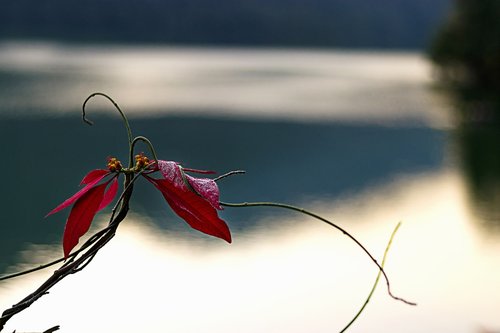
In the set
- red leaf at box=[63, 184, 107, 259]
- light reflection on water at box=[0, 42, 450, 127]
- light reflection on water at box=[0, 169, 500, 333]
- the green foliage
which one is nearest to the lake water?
light reflection on water at box=[0, 169, 500, 333]

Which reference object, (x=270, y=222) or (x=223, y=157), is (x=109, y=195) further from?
(x=223, y=157)

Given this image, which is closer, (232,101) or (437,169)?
(437,169)

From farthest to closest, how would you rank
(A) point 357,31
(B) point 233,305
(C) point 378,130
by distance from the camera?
1. (A) point 357,31
2. (C) point 378,130
3. (B) point 233,305

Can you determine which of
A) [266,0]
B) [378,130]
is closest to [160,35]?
[266,0]

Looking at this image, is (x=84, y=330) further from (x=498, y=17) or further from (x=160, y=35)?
(x=160, y=35)

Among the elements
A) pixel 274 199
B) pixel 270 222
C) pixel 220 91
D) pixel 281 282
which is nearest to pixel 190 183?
Answer: pixel 281 282

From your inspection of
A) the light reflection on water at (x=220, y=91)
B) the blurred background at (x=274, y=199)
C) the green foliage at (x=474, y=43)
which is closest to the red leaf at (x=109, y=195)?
the blurred background at (x=274, y=199)

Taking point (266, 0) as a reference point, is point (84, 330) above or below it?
above

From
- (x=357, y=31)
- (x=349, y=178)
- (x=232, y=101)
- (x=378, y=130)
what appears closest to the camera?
(x=349, y=178)

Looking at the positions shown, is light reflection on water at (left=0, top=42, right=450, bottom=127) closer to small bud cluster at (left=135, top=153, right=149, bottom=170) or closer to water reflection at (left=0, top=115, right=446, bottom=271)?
water reflection at (left=0, top=115, right=446, bottom=271)
